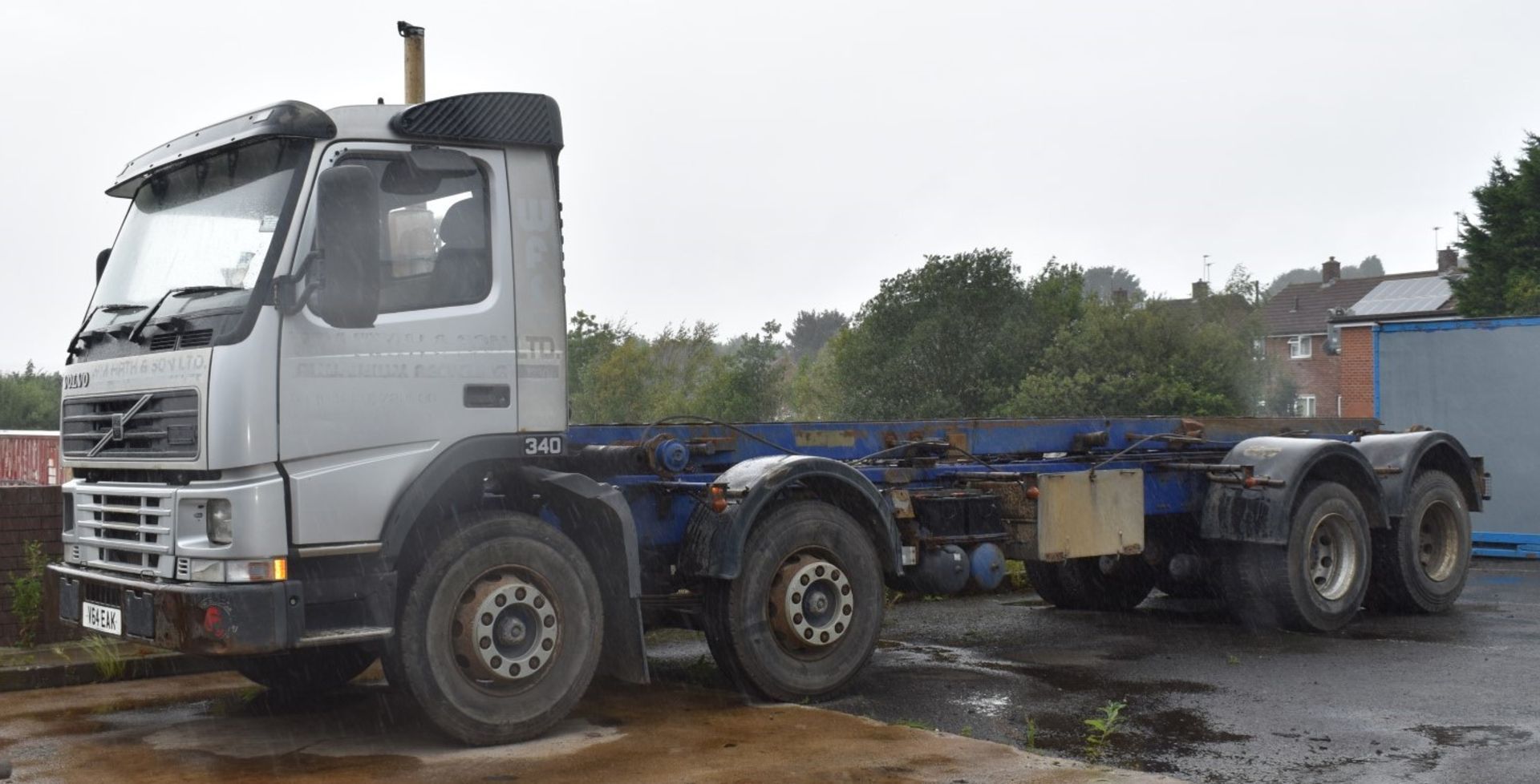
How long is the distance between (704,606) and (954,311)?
1886 inches

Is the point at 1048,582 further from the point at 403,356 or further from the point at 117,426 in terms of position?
the point at 117,426

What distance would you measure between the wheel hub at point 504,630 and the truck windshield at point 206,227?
5.71 ft

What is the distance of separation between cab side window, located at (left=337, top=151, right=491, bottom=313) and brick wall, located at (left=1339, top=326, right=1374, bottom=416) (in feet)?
188

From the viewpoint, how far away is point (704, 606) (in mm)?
8172

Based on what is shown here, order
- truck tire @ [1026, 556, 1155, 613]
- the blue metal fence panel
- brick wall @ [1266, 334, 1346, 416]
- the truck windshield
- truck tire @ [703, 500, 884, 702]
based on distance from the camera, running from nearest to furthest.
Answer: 1. the truck windshield
2. truck tire @ [703, 500, 884, 702]
3. truck tire @ [1026, 556, 1155, 613]
4. the blue metal fence panel
5. brick wall @ [1266, 334, 1346, 416]

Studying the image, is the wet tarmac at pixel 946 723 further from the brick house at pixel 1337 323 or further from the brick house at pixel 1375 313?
the brick house at pixel 1337 323

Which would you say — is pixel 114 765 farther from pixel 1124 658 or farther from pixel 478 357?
pixel 1124 658

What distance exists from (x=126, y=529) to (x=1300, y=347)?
239 feet

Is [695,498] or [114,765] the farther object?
[695,498]

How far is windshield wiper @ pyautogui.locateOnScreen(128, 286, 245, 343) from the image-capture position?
271 inches

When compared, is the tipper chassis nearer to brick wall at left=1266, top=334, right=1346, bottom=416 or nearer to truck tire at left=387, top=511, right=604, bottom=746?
truck tire at left=387, top=511, right=604, bottom=746

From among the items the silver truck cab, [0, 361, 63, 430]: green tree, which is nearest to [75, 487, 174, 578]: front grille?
the silver truck cab

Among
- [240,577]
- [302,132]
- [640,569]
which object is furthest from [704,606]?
[302,132]

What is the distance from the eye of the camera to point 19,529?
951 cm
